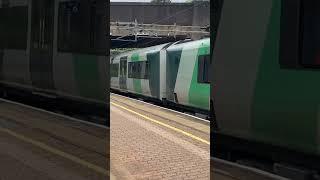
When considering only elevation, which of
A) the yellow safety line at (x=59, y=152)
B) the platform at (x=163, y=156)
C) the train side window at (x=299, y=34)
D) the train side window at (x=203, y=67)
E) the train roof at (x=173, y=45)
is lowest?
the platform at (x=163, y=156)

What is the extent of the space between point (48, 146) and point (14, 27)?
2.73 ft

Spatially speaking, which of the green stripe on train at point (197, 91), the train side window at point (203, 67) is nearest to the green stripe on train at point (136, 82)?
the green stripe on train at point (197, 91)

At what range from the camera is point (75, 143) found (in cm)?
274

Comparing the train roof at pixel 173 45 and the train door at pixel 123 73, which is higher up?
the train roof at pixel 173 45

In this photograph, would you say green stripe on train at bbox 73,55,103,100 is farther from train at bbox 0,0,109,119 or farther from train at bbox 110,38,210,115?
train at bbox 110,38,210,115

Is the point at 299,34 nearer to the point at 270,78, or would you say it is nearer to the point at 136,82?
the point at 270,78

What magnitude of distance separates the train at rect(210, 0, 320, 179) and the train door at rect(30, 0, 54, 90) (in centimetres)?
126

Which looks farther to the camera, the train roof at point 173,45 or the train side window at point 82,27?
the train roof at point 173,45

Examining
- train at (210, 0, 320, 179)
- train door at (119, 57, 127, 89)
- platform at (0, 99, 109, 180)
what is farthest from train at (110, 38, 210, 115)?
train at (210, 0, 320, 179)

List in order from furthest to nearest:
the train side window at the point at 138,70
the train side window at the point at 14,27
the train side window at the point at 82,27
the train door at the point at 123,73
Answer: the train door at the point at 123,73
the train side window at the point at 138,70
the train side window at the point at 14,27
the train side window at the point at 82,27

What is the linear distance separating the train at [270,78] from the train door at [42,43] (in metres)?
1.26

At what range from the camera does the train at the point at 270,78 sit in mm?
1720

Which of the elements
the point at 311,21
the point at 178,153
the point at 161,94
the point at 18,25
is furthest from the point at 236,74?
the point at 161,94

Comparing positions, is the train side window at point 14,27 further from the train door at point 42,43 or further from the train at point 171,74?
the train at point 171,74
